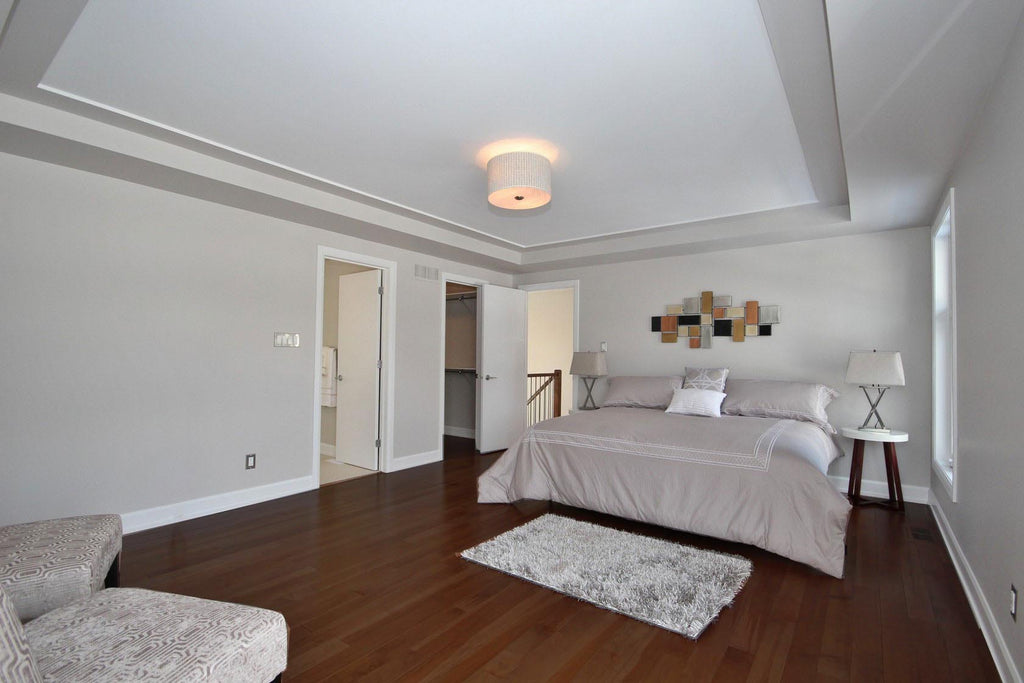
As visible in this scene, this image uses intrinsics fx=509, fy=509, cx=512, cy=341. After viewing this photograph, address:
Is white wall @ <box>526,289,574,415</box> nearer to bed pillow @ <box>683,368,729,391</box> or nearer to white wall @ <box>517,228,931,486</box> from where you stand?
white wall @ <box>517,228,931,486</box>

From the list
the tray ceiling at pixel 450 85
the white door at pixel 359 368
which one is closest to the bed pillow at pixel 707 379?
the tray ceiling at pixel 450 85

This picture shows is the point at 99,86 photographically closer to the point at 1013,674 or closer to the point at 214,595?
the point at 214,595

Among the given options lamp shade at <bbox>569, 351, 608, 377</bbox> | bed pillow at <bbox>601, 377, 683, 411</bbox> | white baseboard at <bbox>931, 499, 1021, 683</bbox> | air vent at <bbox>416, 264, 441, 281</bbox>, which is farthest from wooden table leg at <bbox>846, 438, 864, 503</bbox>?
air vent at <bbox>416, 264, 441, 281</bbox>

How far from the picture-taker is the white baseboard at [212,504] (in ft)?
10.8

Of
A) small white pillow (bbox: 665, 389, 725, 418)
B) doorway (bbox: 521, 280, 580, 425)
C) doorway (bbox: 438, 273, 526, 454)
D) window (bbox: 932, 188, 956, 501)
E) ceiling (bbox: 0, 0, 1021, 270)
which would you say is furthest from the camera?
doorway (bbox: 521, 280, 580, 425)

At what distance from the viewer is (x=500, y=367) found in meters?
6.08

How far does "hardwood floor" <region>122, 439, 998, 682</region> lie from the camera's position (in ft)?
6.15

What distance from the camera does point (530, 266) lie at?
19.8 ft

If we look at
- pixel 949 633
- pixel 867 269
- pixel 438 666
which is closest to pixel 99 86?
pixel 438 666

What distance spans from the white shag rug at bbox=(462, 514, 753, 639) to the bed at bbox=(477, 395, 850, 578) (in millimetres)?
209

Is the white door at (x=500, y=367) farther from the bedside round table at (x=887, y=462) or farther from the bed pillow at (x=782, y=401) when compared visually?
the bedside round table at (x=887, y=462)

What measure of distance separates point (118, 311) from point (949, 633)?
4649mm

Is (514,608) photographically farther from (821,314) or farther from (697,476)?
(821,314)

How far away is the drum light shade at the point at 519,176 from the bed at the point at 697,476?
5.65ft
